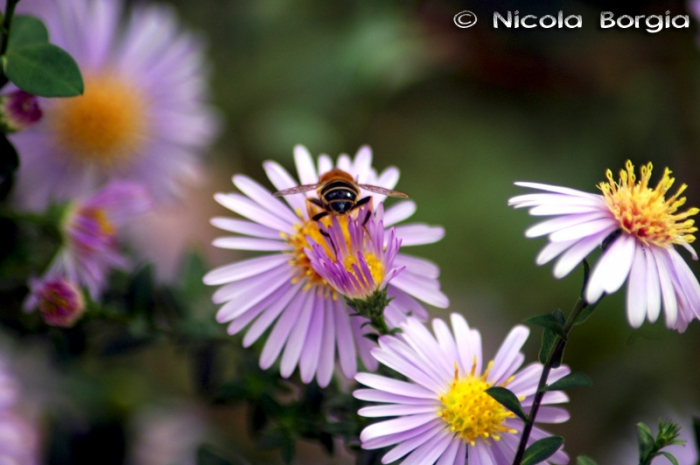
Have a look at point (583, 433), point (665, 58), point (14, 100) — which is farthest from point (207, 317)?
point (665, 58)

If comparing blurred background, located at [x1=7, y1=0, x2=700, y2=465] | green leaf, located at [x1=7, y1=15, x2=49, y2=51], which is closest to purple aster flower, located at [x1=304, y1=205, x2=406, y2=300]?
green leaf, located at [x1=7, y1=15, x2=49, y2=51]

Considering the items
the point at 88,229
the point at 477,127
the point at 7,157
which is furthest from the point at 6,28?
the point at 477,127

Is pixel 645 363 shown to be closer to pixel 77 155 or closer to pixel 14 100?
pixel 77 155

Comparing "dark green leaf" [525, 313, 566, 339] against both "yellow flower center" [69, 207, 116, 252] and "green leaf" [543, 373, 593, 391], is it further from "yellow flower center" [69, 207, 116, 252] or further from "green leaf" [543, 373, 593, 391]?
"yellow flower center" [69, 207, 116, 252]

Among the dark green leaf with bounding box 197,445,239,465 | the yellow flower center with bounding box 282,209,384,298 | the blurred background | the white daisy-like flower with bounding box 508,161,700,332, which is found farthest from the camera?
the blurred background

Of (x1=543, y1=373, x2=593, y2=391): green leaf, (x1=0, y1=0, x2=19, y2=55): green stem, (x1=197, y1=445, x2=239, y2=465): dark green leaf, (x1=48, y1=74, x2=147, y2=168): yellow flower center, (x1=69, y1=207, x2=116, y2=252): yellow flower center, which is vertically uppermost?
(x1=48, y1=74, x2=147, y2=168): yellow flower center

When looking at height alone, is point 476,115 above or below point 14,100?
above
